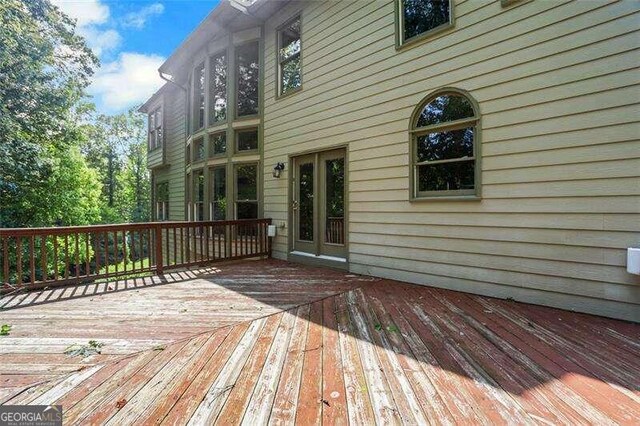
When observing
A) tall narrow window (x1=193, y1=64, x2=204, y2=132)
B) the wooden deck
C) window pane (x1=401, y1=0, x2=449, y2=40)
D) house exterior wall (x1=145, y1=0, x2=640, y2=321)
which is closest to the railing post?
the wooden deck

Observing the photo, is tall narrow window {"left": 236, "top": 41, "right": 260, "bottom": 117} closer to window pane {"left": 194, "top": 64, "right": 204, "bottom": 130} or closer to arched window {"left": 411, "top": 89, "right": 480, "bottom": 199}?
window pane {"left": 194, "top": 64, "right": 204, "bottom": 130}

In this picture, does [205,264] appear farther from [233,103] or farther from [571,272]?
[571,272]

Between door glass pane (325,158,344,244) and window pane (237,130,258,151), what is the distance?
2190 millimetres

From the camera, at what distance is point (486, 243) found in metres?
3.50

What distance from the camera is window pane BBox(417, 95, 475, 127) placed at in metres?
3.63

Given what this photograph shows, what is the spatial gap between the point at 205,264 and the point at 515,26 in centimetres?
531

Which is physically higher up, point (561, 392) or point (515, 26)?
point (515, 26)

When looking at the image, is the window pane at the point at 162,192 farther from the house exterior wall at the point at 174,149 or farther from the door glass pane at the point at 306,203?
the door glass pane at the point at 306,203

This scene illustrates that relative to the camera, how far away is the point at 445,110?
149 inches

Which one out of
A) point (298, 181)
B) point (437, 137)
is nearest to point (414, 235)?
point (437, 137)

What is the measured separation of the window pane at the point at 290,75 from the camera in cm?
581

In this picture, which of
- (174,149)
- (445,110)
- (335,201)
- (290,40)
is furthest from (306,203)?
(174,149)

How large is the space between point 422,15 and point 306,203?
3236mm

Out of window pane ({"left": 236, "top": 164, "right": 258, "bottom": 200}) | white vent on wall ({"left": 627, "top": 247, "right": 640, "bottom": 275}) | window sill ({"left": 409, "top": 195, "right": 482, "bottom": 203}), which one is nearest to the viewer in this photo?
white vent on wall ({"left": 627, "top": 247, "right": 640, "bottom": 275})
